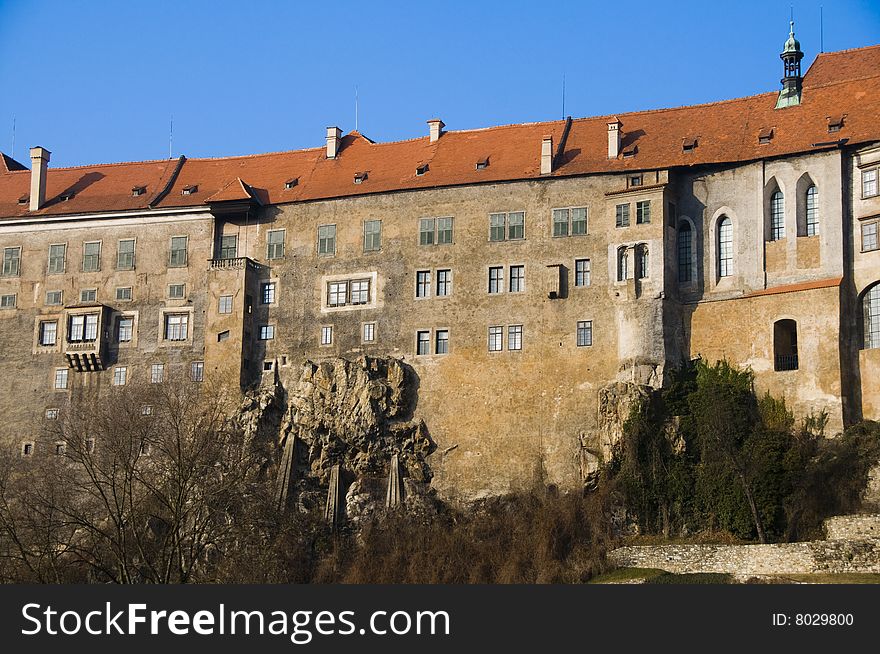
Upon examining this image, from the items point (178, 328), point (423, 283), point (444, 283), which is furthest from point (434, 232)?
point (178, 328)

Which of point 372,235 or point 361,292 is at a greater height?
point 372,235

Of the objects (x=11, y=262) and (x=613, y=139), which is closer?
(x=613, y=139)

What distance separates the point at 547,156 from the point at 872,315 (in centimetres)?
1507

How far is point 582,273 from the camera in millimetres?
68750

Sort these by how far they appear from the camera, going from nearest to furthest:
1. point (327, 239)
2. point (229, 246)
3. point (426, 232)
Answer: point (426, 232) → point (327, 239) → point (229, 246)

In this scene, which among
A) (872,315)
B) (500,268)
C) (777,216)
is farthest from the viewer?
(500,268)

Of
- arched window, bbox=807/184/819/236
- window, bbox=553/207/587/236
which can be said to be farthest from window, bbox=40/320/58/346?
arched window, bbox=807/184/819/236

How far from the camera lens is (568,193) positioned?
70.1 metres

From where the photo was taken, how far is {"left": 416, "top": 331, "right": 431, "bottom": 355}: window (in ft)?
230

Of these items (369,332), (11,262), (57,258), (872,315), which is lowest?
(369,332)

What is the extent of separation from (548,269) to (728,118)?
10.1 m

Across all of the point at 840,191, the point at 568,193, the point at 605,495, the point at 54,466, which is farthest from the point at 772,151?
the point at 54,466

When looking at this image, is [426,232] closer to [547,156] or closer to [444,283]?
[444,283]

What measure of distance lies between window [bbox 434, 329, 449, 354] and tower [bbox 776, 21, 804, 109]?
16.5 meters
